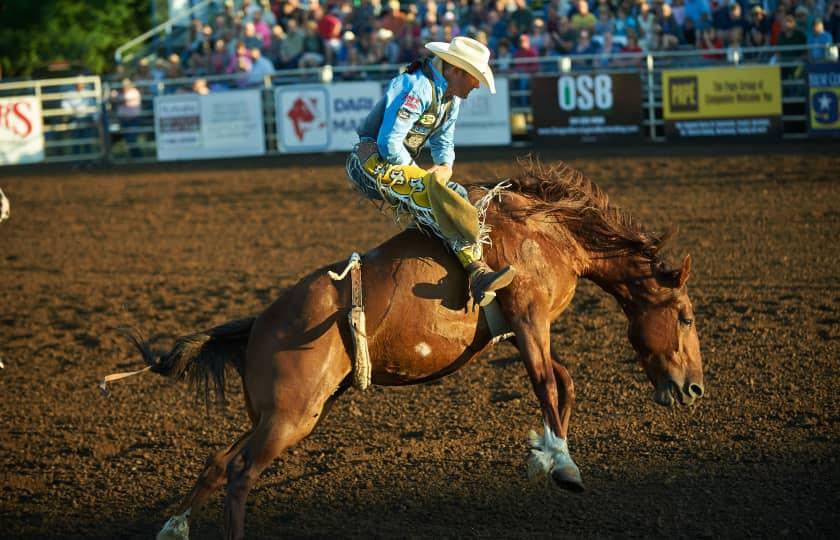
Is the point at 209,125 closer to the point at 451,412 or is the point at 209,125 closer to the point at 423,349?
the point at 451,412

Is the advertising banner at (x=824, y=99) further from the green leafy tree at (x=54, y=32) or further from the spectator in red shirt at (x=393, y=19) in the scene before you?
the green leafy tree at (x=54, y=32)

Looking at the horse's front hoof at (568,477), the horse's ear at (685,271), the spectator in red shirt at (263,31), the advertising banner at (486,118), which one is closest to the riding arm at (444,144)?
the horse's ear at (685,271)

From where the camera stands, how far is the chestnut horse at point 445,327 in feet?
14.3

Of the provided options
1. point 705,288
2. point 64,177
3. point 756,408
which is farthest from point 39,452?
point 64,177

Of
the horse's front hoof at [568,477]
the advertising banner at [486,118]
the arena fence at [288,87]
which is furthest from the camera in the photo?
the advertising banner at [486,118]

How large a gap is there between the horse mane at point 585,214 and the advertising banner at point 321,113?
12.6 meters

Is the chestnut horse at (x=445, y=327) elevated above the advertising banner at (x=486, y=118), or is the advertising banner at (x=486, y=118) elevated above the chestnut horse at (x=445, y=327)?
the advertising banner at (x=486, y=118)

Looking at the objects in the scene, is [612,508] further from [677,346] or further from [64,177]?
[64,177]

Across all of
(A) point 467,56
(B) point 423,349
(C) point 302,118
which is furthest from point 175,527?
(C) point 302,118


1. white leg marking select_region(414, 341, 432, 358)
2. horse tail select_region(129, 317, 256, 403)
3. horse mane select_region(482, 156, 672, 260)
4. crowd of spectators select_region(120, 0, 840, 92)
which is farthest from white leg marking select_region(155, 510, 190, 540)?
crowd of spectators select_region(120, 0, 840, 92)

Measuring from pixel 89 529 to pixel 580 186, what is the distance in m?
3.01

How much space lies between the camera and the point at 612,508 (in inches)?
193

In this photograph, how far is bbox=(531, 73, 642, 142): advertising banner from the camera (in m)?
16.1

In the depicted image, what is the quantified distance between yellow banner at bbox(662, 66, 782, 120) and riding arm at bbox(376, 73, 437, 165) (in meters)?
11.9
